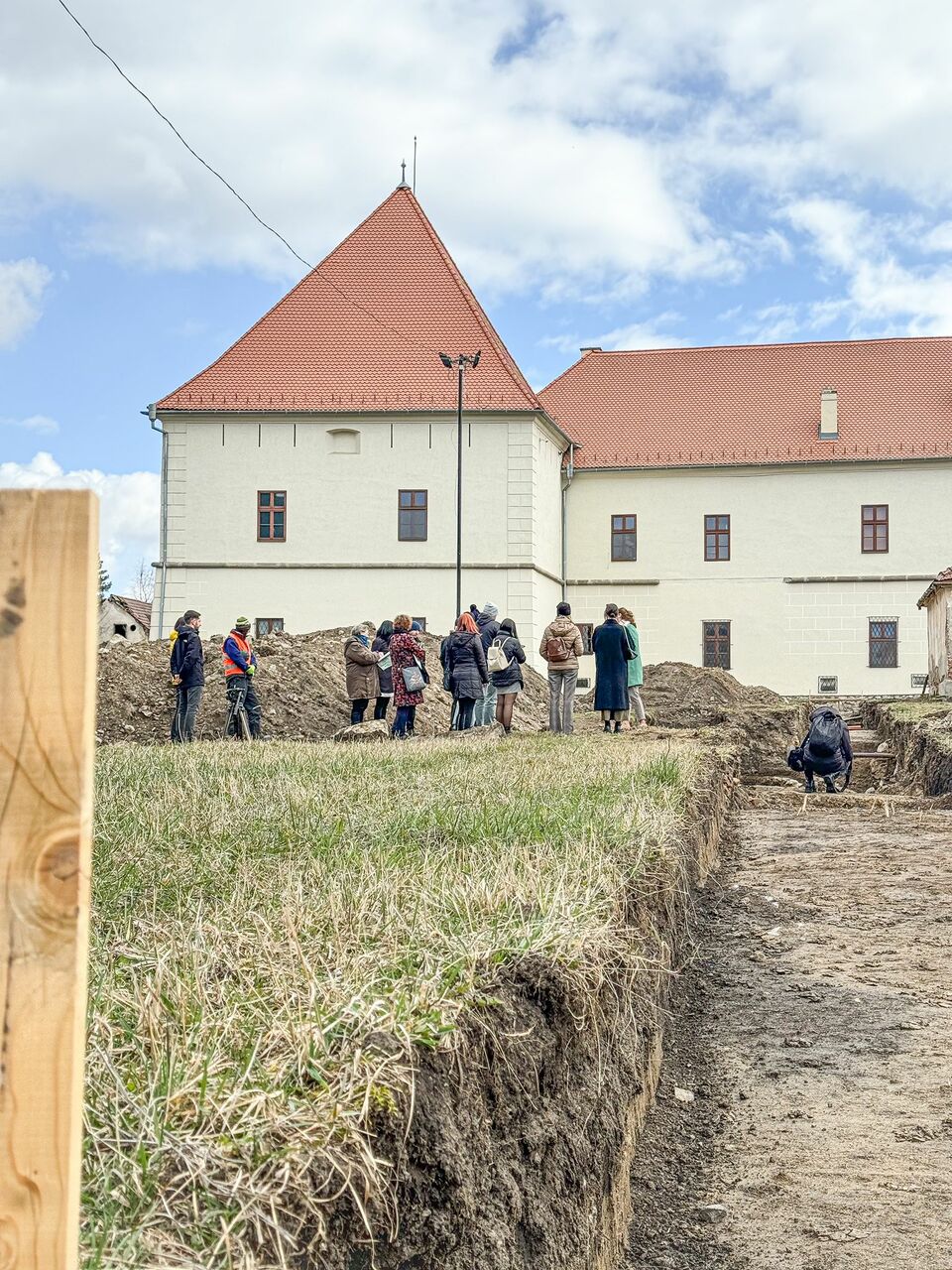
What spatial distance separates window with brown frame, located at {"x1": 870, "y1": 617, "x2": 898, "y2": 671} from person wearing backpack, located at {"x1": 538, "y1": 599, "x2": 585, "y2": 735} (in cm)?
A: 2374

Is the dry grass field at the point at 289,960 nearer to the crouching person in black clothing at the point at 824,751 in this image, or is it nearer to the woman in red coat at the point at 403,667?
the crouching person in black clothing at the point at 824,751

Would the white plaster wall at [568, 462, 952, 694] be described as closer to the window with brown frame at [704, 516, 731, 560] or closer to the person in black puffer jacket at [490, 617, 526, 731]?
the window with brown frame at [704, 516, 731, 560]

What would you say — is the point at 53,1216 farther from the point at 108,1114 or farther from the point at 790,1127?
the point at 790,1127

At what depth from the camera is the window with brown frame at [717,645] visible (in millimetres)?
42750

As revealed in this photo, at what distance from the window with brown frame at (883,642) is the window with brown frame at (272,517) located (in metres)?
17.2

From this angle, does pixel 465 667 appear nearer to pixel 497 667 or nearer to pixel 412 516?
pixel 497 667

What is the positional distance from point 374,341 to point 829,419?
1382 cm

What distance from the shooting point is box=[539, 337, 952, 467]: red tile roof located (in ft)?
142

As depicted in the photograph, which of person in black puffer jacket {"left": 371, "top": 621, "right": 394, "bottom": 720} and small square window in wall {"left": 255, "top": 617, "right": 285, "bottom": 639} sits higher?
small square window in wall {"left": 255, "top": 617, "right": 285, "bottom": 639}

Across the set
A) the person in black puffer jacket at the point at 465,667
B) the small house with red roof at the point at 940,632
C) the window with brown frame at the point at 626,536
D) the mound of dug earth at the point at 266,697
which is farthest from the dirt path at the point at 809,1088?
the window with brown frame at the point at 626,536

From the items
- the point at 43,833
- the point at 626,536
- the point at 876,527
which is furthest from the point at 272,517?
the point at 43,833

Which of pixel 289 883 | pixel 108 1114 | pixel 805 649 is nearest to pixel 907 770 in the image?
pixel 289 883

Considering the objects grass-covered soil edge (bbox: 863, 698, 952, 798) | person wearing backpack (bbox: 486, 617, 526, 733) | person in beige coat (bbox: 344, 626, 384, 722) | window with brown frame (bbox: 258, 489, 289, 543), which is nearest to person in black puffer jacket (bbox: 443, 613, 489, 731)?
person wearing backpack (bbox: 486, 617, 526, 733)

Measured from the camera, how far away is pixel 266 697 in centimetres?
2423
